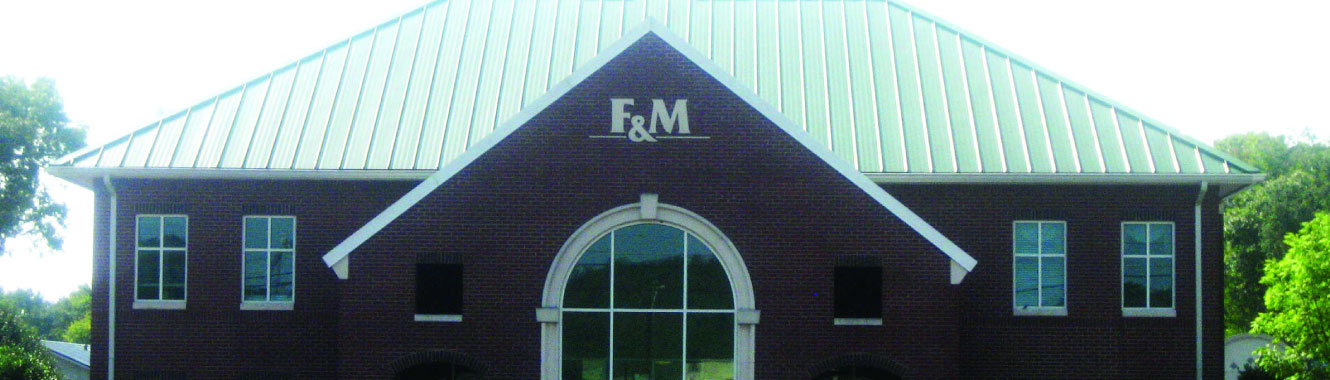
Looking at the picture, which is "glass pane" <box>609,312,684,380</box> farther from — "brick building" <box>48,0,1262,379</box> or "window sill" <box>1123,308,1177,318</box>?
"window sill" <box>1123,308,1177,318</box>

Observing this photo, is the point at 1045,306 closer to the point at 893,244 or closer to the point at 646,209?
the point at 893,244

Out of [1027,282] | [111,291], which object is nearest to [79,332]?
[111,291]

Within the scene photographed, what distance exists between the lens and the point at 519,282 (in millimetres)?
20500

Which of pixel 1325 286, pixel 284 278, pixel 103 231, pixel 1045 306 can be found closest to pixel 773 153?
pixel 1045 306

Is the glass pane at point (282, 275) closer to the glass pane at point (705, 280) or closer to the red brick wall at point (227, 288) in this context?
the red brick wall at point (227, 288)

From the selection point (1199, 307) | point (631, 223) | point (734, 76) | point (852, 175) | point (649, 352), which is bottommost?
point (649, 352)

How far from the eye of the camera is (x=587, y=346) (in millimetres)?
20594

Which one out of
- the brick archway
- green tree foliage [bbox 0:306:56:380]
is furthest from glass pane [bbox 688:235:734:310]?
green tree foliage [bbox 0:306:56:380]

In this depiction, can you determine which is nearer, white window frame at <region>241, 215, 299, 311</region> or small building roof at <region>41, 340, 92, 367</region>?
white window frame at <region>241, 215, 299, 311</region>

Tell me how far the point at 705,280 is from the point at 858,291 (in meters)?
2.47

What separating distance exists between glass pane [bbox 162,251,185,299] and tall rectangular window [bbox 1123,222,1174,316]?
57.7 feet

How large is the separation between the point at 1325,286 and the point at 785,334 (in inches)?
579

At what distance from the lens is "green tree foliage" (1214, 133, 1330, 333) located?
198 ft

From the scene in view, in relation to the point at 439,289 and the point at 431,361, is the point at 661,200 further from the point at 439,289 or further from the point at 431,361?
the point at 431,361
